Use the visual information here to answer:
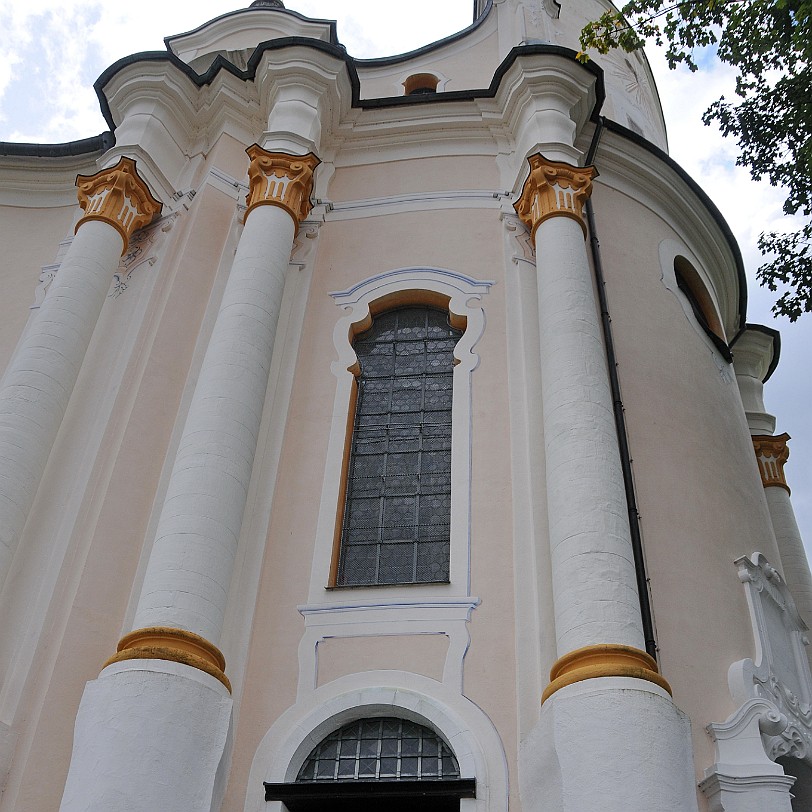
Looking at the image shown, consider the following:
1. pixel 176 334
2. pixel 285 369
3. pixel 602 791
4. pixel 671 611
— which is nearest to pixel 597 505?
pixel 671 611

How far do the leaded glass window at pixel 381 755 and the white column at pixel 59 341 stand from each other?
3101mm

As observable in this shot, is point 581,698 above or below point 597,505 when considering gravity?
below

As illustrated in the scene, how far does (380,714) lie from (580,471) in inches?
101

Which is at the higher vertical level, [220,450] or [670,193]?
[670,193]

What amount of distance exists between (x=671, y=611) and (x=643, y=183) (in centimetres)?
701

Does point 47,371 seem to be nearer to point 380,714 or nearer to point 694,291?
point 380,714

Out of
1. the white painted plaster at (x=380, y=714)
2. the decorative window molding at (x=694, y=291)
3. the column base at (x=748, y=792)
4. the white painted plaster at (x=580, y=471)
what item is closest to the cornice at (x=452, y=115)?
the decorative window molding at (x=694, y=291)

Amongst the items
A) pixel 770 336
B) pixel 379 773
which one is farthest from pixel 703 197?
pixel 379 773

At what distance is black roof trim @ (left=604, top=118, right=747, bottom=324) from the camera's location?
14.3 meters

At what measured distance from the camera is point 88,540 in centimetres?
937

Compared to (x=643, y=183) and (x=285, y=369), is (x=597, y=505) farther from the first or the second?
(x=643, y=183)

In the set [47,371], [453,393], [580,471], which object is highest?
[453,393]

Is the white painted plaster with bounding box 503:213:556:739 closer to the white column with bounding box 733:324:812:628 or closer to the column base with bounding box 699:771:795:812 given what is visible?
the column base with bounding box 699:771:795:812

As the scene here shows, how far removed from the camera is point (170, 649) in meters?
7.51
